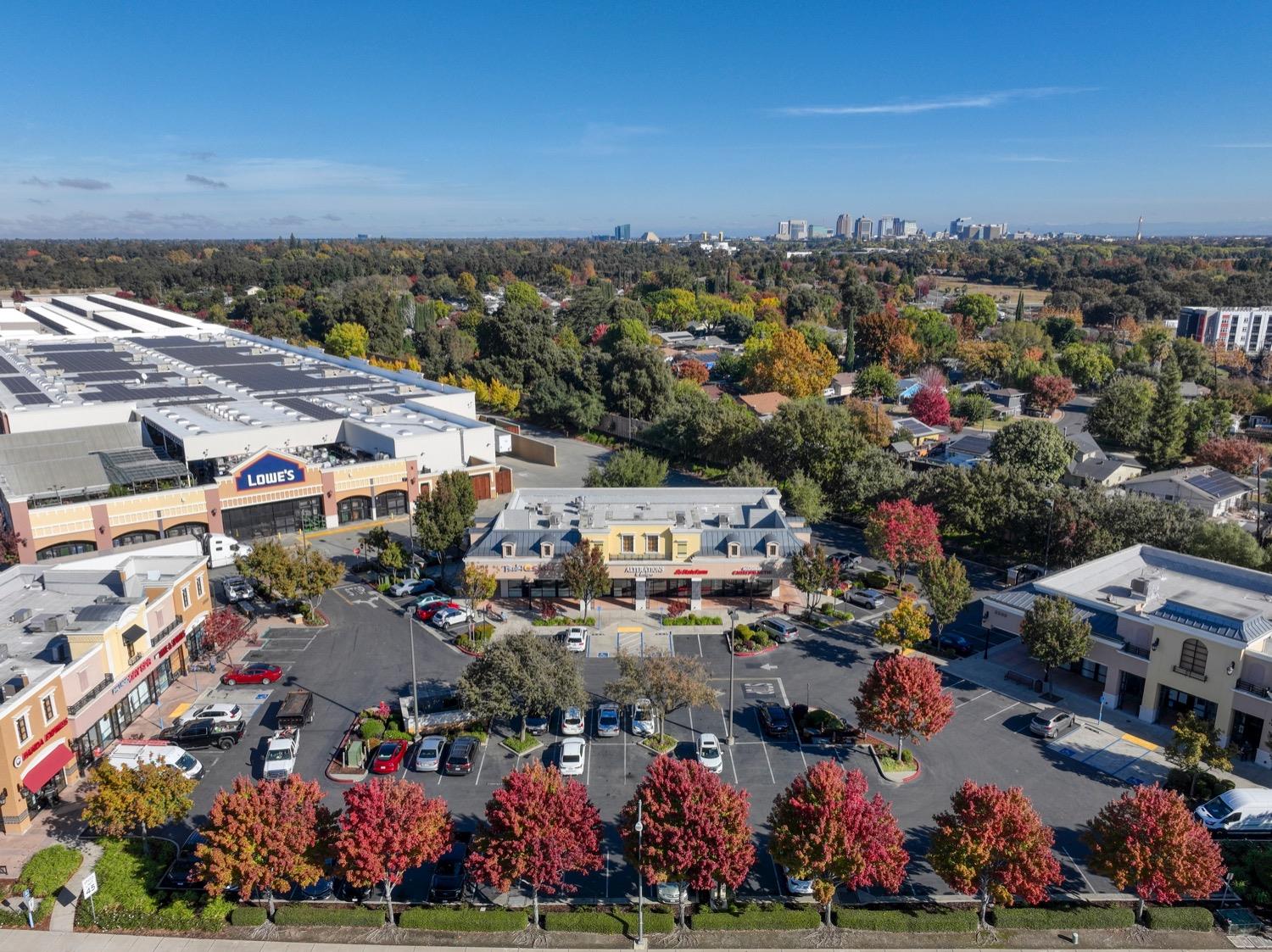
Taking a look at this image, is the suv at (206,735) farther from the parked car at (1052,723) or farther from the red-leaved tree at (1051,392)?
the red-leaved tree at (1051,392)

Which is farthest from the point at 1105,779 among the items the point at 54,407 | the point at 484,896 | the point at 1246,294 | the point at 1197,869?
the point at 1246,294

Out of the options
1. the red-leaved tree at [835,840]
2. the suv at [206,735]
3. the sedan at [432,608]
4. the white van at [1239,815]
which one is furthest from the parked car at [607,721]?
the white van at [1239,815]

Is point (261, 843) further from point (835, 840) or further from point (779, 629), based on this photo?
point (779, 629)

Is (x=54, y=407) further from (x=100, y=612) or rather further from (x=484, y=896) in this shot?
(x=484, y=896)

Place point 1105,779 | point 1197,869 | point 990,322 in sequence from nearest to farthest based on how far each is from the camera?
1. point 1197,869
2. point 1105,779
3. point 990,322

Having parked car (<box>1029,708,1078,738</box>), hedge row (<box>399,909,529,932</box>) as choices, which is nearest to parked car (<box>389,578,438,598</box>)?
hedge row (<box>399,909,529,932</box>)

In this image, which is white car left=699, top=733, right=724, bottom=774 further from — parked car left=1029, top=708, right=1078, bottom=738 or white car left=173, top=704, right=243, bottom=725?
white car left=173, top=704, right=243, bottom=725
